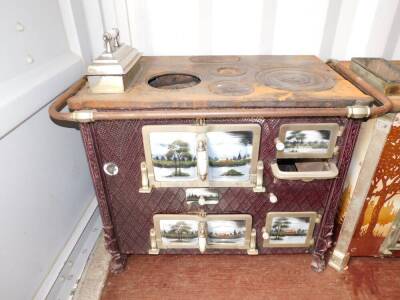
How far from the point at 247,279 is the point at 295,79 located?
3.02ft

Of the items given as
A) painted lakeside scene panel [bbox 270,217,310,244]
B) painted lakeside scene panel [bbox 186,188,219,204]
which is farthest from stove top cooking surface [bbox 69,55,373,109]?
painted lakeside scene panel [bbox 270,217,310,244]

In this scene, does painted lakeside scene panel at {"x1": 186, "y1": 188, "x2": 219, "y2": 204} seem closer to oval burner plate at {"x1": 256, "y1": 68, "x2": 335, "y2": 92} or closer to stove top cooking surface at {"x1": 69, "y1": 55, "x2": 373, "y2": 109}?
stove top cooking surface at {"x1": 69, "y1": 55, "x2": 373, "y2": 109}

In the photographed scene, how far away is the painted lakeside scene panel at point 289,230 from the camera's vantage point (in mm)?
1334

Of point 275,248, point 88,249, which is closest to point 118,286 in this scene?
point 88,249

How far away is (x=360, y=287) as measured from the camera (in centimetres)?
141

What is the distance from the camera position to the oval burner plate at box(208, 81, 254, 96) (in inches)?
44.1

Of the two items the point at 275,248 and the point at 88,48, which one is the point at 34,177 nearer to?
the point at 88,48

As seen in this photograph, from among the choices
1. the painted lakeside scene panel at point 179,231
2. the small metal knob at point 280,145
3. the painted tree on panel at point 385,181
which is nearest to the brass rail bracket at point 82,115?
the painted lakeside scene panel at point 179,231

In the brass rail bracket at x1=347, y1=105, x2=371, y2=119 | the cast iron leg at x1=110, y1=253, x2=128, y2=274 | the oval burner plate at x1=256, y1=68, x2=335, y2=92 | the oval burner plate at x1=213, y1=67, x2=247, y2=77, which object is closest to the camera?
the brass rail bracket at x1=347, y1=105, x2=371, y2=119

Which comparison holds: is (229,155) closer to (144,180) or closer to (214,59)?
(144,180)

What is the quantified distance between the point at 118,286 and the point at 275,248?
0.74m

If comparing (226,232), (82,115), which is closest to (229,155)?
(226,232)

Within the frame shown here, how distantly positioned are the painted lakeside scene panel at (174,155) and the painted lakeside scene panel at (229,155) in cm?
7

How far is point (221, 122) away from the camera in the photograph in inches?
43.6
